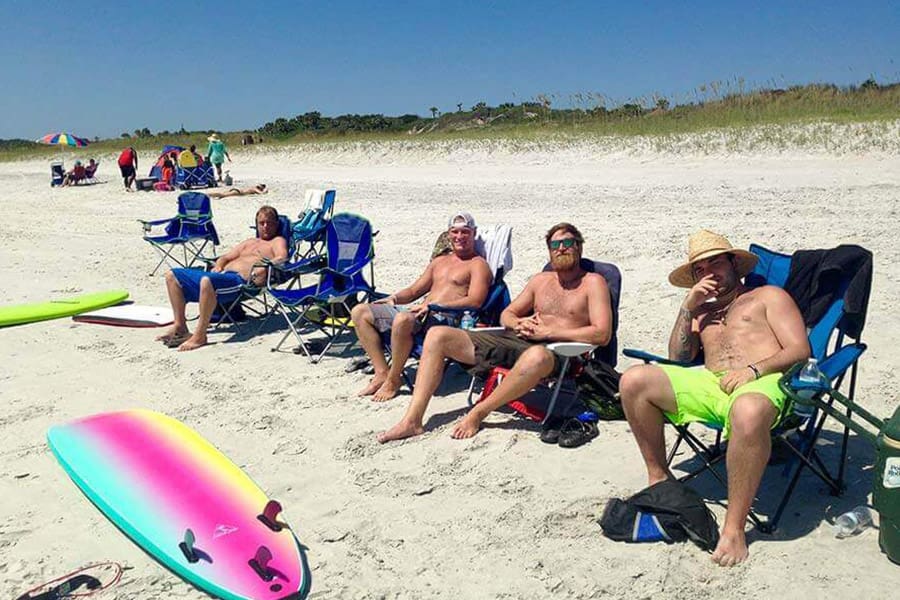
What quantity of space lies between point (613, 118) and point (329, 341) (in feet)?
60.8

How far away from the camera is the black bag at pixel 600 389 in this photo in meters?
4.09

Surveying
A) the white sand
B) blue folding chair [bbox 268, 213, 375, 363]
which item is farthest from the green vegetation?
blue folding chair [bbox 268, 213, 375, 363]

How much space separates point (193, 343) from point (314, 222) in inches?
68.9

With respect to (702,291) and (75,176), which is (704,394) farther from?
(75,176)

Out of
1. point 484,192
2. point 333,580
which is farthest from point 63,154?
point 333,580

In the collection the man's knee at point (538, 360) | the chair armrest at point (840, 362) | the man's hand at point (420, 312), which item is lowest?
the man's knee at point (538, 360)

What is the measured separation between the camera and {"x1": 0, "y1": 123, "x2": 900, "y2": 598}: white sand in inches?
112

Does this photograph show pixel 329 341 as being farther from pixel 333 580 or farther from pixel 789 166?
pixel 789 166

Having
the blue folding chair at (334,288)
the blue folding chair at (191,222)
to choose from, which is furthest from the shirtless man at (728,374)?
the blue folding chair at (191,222)

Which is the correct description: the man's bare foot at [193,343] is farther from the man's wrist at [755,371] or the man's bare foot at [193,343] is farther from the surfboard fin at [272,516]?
the man's wrist at [755,371]

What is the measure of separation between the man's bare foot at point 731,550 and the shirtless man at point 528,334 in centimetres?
135

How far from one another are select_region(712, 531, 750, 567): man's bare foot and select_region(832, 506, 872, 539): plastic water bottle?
40 cm

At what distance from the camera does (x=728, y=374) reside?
3100mm

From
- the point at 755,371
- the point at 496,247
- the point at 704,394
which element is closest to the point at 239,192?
the point at 496,247
